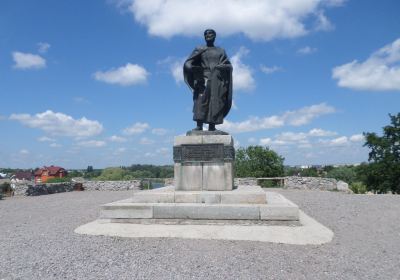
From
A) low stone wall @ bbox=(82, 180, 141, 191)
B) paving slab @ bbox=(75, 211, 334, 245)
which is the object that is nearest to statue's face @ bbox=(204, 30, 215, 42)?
paving slab @ bbox=(75, 211, 334, 245)

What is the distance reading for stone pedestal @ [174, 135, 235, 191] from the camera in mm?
8109


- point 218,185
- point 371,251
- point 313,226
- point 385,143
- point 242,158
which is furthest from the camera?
point 242,158

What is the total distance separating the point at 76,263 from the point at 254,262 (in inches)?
90.3

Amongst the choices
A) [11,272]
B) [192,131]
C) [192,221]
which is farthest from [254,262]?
[192,131]

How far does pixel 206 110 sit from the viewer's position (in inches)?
348

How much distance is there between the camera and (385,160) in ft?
104

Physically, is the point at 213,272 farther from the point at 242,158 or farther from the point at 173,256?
the point at 242,158

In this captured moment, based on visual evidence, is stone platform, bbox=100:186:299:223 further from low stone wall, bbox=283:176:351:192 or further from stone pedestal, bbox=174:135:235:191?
low stone wall, bbox=283:176:351:192

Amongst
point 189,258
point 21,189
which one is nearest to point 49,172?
point 21,189

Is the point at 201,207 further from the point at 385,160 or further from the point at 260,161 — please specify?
the point at 260,161

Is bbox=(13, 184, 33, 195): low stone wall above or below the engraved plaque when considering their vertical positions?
below

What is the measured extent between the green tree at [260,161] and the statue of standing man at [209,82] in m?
29.6

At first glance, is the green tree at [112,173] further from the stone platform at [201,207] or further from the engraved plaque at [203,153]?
the stone platform at [201,207]

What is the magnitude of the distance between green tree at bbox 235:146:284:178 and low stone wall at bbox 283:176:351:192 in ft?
59.0
